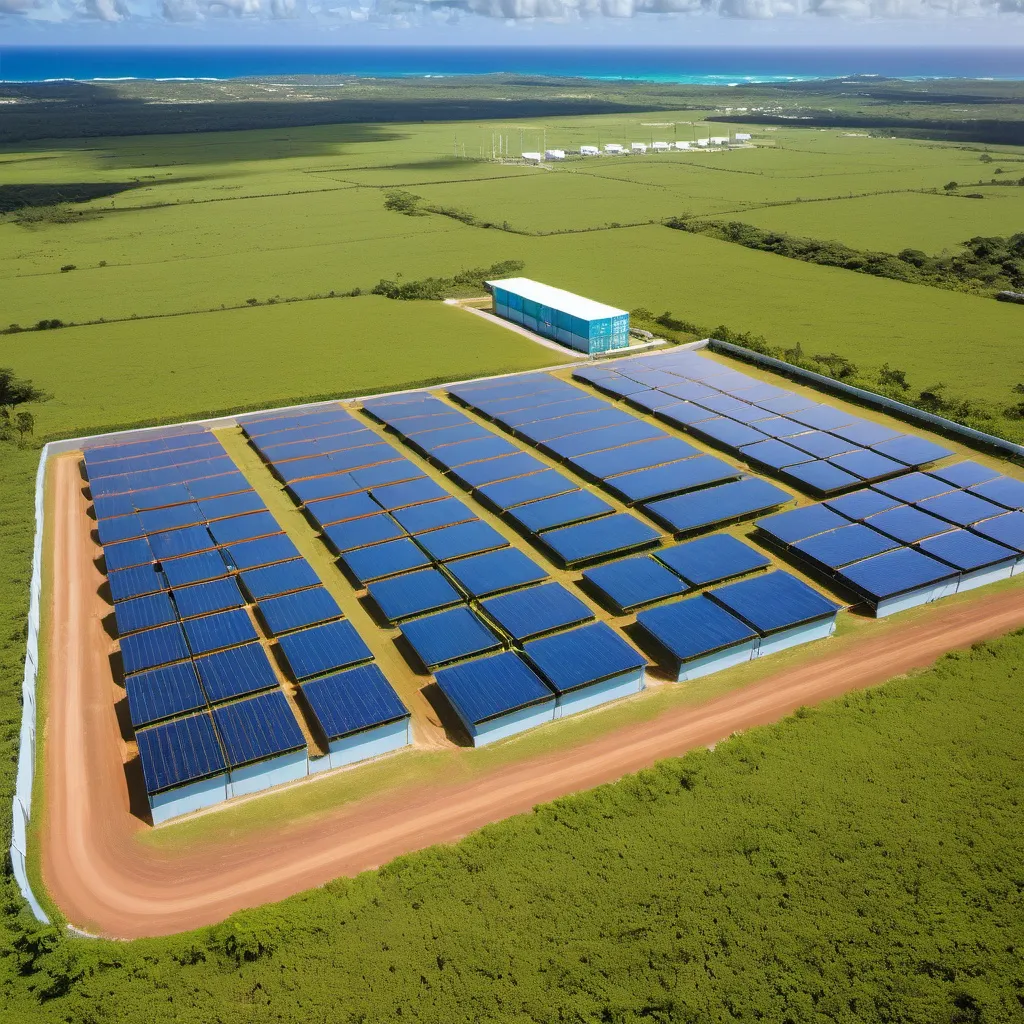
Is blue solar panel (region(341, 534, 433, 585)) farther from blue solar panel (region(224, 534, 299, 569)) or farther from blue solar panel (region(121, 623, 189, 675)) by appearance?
blue solar panel (region(121, 623, 189, 675))

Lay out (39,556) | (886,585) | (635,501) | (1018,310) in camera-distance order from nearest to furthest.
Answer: (886,585) < (39,556) < (635,501) < (1018,310)

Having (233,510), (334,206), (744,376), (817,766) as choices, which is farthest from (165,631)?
(334,206)

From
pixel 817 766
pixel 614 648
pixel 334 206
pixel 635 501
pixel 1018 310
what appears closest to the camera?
pixel 817 766

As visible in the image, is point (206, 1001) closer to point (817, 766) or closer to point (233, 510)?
point (817, 766)

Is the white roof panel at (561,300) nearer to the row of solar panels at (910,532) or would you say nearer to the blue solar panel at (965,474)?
the blue solar panel at (965,474)

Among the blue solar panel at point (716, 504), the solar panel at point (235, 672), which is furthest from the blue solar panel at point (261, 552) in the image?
the blue solar panel at point (716, 504)

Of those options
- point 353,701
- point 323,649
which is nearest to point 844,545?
point 353,701

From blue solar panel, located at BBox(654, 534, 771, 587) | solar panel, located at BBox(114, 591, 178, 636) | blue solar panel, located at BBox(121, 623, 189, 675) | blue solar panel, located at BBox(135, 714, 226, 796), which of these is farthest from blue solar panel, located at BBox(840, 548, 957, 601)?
solar panel, located at BBox(114, 591, 178, 636)
